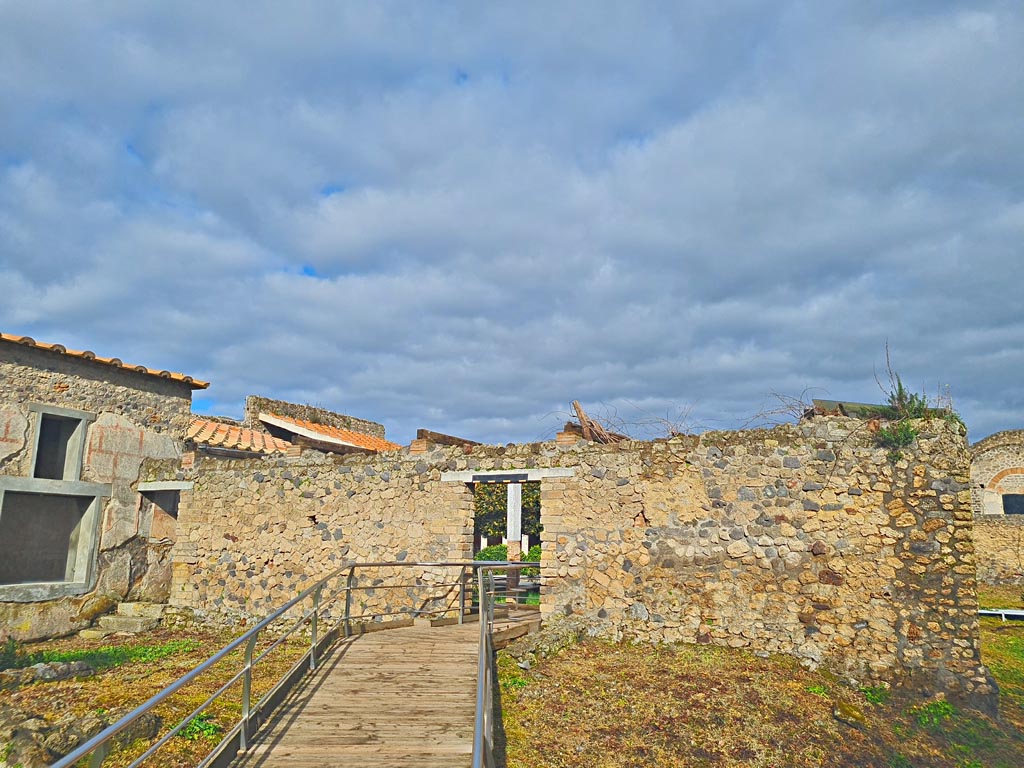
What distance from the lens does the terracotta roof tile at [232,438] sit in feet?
47.4

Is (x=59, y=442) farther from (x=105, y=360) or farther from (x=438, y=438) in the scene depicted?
(x=438, y=438)

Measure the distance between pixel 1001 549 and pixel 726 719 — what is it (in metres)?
16.6

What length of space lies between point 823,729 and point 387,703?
4.74m

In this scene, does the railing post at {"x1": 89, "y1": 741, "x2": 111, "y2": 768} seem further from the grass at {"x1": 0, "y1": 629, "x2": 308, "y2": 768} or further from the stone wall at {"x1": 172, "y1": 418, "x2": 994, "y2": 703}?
the stone wall at {"x1": 172, "y1": 418, "x2": 994, "y2": 703}

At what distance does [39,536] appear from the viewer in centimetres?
1156

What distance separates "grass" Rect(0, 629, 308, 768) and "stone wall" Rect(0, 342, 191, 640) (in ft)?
2.15

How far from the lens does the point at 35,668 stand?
9.07m

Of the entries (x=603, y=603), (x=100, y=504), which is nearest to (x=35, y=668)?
(x=100, y=504)

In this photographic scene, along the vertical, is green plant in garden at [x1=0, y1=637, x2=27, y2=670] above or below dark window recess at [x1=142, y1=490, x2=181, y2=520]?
below

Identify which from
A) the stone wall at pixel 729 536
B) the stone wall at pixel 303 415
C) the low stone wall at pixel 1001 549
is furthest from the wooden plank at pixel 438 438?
the low stone wall at pixel 1001 549

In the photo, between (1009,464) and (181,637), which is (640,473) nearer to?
(181,637)

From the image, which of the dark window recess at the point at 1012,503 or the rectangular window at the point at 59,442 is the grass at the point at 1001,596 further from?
the rectangular window at the point at 59,442

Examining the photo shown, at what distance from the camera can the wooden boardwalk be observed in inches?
221

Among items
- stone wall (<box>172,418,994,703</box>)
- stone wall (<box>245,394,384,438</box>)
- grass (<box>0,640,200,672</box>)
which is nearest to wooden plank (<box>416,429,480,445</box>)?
stone wall (<box>172,418,994,703</box>)
